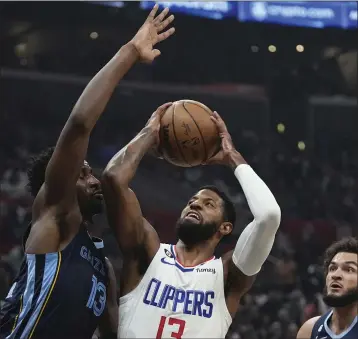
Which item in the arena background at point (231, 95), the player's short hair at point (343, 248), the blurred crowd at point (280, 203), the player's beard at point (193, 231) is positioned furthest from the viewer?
the arena background at point (231, 95)

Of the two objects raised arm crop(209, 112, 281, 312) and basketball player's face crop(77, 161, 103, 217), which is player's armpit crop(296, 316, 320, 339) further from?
basketball player's face crop(77, 161, 103, 217)

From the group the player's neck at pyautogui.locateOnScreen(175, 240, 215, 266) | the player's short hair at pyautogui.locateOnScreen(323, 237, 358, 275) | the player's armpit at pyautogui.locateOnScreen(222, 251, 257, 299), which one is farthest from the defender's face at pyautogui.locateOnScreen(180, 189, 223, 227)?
the player's short hair at pyautogui.locateOnScreen(323, 237, 358, 275)

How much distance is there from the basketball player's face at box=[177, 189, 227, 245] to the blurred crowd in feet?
16.9

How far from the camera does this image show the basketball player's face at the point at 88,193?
141 inches

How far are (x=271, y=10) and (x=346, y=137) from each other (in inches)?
200

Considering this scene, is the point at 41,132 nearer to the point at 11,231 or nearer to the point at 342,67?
the point at 11,231

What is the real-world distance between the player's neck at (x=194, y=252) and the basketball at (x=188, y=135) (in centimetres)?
41

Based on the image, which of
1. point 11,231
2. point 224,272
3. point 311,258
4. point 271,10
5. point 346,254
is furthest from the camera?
point 271,10

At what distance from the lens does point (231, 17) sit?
586 inches

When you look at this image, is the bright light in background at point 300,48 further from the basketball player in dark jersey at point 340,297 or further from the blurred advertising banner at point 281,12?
the basketball player in dark jersey at point 340,297

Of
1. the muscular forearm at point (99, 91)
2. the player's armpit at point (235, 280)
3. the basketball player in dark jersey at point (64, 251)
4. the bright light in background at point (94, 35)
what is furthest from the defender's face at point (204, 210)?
the bright light in background at point (94, 35)

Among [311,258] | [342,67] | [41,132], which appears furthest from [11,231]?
[342,67]

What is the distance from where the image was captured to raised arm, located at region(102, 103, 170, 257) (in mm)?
3523

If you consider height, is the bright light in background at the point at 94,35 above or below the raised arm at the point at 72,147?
above
